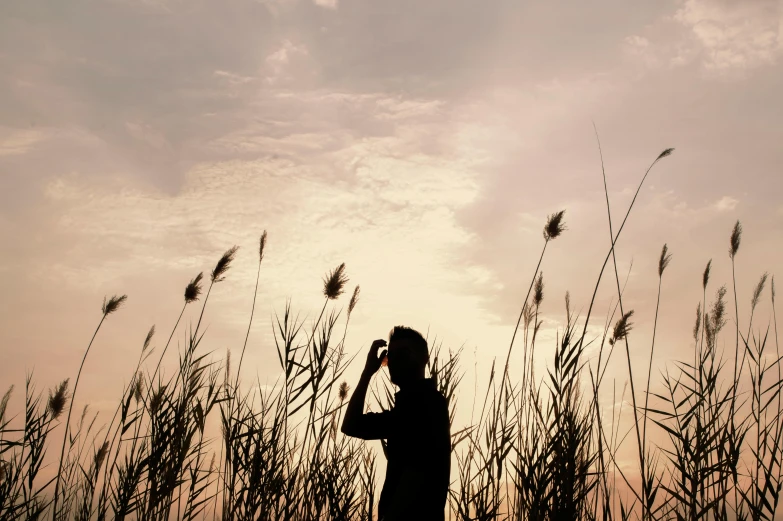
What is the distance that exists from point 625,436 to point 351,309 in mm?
2226

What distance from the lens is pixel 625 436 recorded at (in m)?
4.30

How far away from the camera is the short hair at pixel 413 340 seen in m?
2.75

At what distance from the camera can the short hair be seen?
9.02 ft

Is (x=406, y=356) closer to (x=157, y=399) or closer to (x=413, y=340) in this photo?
(x=413, y=340)

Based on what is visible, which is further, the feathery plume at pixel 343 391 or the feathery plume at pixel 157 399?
the feathery plume at pixel 343 391

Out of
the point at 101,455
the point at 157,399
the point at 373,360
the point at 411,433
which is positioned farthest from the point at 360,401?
the point at 101,455

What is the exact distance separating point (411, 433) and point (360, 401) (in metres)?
0.41

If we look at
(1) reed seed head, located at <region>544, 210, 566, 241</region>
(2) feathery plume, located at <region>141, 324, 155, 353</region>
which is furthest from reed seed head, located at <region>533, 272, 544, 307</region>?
(2) feathery plume, located at <region>141, 324, 155, 353</region>

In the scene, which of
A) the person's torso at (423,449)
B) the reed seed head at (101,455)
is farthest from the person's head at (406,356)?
the reed seed head at (101,455)

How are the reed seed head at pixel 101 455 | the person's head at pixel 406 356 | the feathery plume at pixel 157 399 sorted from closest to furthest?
the person's head at pixel 406 356 → the feathery plume at pixel 157 399 → the reed seed head at pixel 101 455

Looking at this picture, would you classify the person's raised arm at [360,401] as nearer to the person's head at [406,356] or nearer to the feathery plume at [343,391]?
the person's head at [406,356]

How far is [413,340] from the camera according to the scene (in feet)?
9.08

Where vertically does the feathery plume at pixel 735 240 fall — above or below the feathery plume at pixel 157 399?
above

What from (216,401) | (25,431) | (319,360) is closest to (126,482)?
(216,401)
